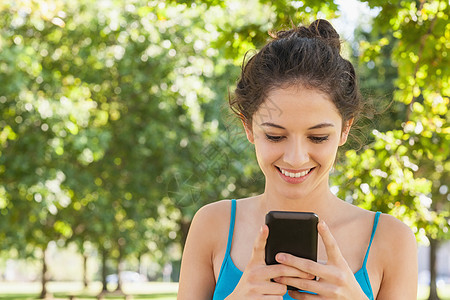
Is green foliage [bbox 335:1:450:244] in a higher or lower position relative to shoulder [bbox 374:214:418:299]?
higher

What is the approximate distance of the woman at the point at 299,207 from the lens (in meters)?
1.83

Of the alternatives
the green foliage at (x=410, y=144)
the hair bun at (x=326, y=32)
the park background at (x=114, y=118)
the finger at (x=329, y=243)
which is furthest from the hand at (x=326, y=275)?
the park background at (x=114, y=118)

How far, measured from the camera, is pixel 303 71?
2.13 m

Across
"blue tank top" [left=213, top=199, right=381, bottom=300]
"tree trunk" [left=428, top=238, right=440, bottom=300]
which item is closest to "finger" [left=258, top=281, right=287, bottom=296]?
"blue tank top" [left=213, top=199, right=381, bottom=300]

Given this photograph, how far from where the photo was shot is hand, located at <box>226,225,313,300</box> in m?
1.81

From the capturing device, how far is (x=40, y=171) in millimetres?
13102

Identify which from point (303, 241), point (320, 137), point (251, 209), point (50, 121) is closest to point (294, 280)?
point (303, 241)

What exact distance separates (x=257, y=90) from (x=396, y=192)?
3355mm

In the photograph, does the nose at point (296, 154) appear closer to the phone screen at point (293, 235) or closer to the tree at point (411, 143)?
the phone screen at point (293, 235)

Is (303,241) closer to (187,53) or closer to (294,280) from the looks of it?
(294,280)

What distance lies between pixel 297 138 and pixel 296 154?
0.05 m

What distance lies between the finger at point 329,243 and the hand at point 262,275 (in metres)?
0.08

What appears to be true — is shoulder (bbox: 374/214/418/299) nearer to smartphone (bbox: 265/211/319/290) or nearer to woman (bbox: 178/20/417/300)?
woman (bbox: 178/20/417/300)

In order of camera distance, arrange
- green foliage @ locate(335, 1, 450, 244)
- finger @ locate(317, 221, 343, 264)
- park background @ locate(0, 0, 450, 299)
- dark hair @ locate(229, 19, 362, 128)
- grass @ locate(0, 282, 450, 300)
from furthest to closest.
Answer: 1. grass @ locate(0, 282, 450, 300)
2. park background @ locate(0, 0, 450, 299)
3. green foliage @ locate(335, 1, 450, 244)
4. dark hair @ locate(229, 19, 362, 128)
5. finger @ locate(317, 221, 343, 264)
